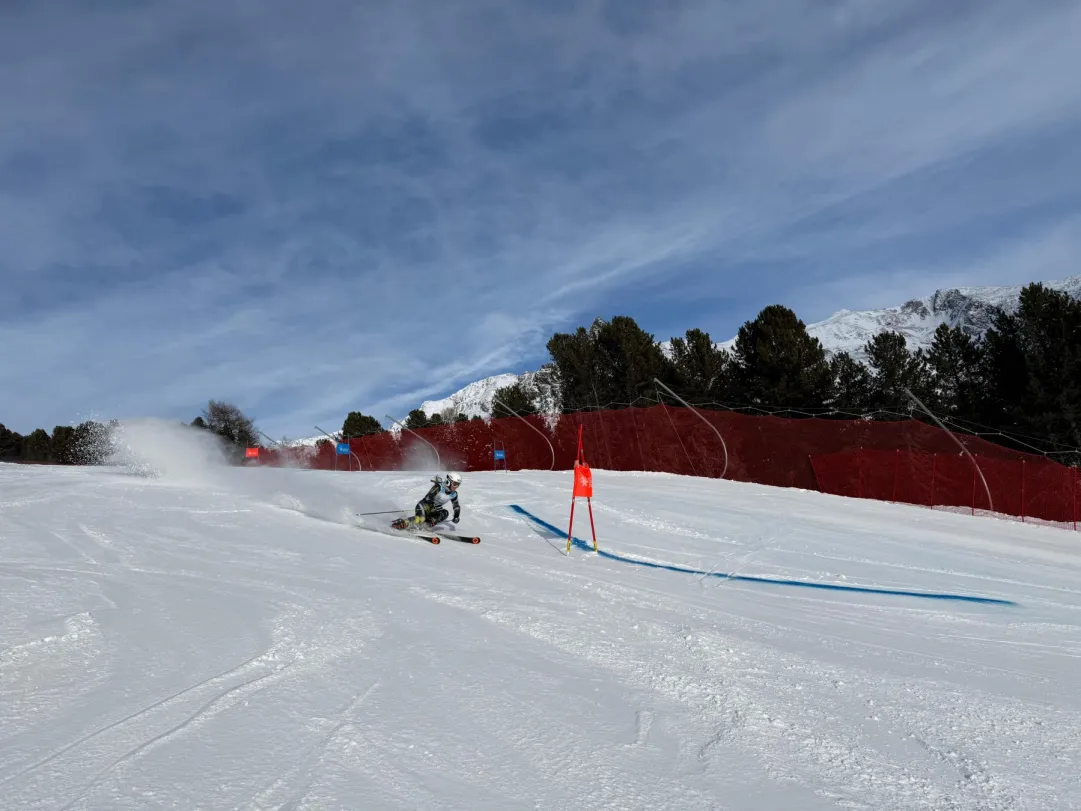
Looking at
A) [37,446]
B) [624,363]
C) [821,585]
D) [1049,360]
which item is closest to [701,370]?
[624,363]

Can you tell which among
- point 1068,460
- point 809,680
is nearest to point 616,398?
point 1068,460

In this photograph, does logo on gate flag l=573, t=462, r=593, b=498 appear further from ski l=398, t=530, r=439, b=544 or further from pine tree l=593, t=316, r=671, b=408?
pine tree l=593, t=316, r=671, b=408

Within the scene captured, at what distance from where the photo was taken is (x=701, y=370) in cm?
4431

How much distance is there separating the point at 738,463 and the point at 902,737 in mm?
19853

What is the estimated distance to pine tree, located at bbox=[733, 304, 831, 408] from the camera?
3847 cm

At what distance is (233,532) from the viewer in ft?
38.4

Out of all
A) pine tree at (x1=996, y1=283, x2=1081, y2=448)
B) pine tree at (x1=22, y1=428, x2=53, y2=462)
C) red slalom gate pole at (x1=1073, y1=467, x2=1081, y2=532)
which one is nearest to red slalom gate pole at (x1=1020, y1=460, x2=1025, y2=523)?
red slalom gate pole at (x1=1073, y1=467, x2=1081, y2=532)

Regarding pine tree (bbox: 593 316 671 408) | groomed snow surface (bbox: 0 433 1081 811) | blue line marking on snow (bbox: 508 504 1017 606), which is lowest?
blue line marking on snow (bbox: 508 504 1017 606)

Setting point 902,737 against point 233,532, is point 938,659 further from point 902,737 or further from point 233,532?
point 233,532

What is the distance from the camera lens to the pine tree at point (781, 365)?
38469mm

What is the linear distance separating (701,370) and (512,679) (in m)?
41.0

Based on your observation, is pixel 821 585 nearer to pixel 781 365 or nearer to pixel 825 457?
pixel 825 457

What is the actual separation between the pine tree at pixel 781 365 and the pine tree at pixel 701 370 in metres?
1.18

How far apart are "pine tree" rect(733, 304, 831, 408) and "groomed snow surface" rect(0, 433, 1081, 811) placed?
2822 centimetres
